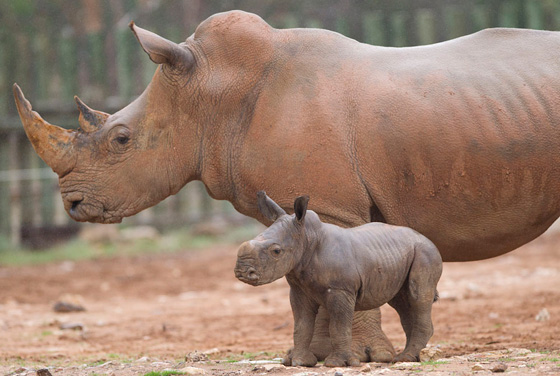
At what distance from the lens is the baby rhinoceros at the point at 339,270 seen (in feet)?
16.9

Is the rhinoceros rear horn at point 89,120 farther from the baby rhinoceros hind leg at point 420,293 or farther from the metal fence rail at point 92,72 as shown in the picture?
the metal fence rail at point 92,72

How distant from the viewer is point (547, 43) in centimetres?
626

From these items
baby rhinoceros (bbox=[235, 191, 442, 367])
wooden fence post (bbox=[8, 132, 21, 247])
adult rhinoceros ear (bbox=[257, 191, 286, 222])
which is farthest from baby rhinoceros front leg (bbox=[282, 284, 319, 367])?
wooden fence post (bbox=[8, 132, 21, 247])

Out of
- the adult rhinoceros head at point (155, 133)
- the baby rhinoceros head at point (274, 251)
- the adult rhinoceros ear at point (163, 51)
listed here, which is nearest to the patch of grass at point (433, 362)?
the baby rhinoceros head at point (274, 251)

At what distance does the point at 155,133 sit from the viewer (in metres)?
→ 6.55

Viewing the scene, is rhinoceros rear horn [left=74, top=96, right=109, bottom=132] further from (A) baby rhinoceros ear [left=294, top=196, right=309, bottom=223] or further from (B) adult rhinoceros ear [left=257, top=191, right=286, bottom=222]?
(A) baby rhinoceros ear [left=294, top=196, right=309, bottom=223]

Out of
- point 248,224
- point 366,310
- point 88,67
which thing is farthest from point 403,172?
point 88,67

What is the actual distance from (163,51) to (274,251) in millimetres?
1942

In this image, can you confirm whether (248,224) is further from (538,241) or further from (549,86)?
(549,86)

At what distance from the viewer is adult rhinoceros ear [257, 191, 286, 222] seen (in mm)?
5387

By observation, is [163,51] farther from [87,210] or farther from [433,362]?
[433,362]

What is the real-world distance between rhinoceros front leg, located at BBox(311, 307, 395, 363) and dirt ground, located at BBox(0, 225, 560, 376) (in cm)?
33

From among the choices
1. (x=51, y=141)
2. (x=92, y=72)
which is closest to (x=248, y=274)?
(x=51, y=141)

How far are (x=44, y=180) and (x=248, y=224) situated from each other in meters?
3.83
